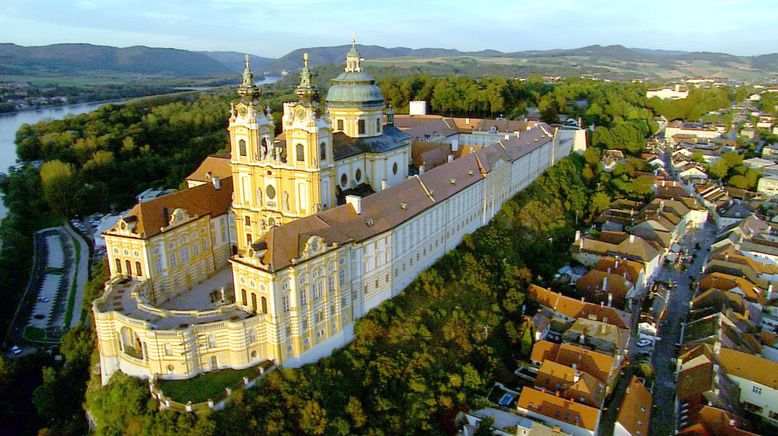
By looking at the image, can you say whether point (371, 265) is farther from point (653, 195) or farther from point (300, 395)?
point (653, 195)

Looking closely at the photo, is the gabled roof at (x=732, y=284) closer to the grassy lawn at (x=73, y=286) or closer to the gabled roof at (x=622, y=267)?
the gabled roof at (x=622, y=267)

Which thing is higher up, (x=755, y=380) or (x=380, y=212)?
(x=380, y=212)

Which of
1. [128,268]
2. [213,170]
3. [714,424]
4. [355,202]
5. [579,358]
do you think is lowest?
[714,424]

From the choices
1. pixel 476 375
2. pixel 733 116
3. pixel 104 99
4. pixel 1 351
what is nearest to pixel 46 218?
pixel 1 351

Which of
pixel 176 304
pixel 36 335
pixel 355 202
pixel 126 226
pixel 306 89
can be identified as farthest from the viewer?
pixel 36 335

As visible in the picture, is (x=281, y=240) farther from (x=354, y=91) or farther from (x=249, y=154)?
(x=354, y=91)

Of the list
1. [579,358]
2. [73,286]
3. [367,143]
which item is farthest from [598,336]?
[73,286]
